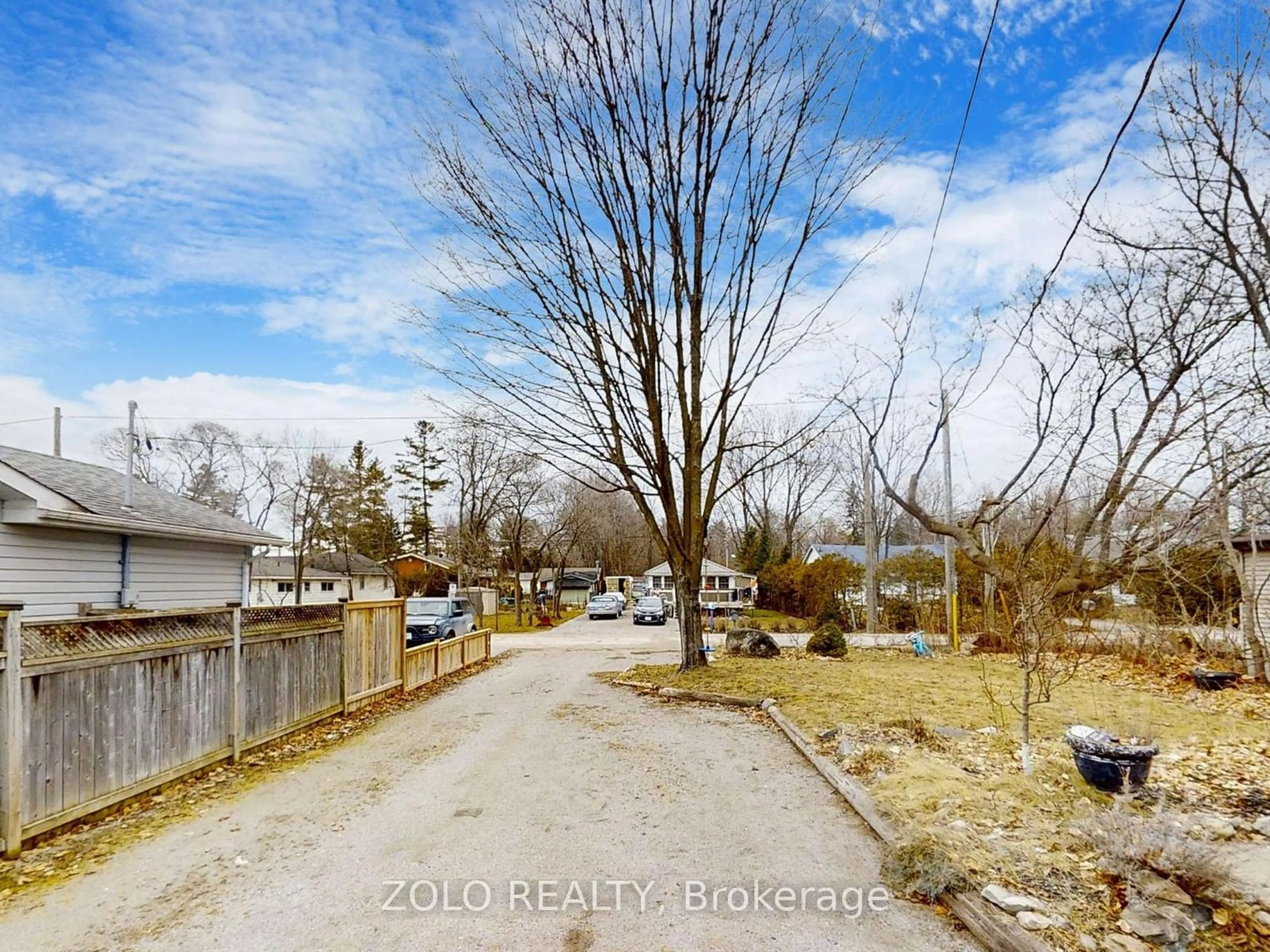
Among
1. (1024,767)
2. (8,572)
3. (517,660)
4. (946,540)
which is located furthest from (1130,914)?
(946,540)

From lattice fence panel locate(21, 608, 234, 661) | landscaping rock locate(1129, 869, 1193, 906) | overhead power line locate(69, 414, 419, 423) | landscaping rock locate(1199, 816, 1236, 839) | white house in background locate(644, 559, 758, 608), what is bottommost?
white house in background locate(644, 559, 758, 608)

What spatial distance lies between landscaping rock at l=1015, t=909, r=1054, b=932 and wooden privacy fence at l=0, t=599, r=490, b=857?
5288 mm

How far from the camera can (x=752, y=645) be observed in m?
15.7

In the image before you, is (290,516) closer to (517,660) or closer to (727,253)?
(517,660)

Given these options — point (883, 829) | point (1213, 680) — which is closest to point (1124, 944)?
Result: point (883, 829)

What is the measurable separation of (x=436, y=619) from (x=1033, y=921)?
1534cm

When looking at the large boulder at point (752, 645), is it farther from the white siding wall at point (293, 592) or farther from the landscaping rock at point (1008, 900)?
the white siding wall at point (293, 592)

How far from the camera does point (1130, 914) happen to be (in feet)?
9.86

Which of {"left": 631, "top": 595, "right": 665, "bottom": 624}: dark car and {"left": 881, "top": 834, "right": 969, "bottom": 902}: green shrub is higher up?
{"left": 881, "top": 834, "right": 969, "bottom": 902}: green shrub

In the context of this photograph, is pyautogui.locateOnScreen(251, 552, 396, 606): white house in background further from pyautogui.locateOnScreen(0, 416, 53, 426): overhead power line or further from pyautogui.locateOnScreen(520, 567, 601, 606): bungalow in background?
pyautogui.locateOnScreen(0, 416, 53, 426): overhead power line

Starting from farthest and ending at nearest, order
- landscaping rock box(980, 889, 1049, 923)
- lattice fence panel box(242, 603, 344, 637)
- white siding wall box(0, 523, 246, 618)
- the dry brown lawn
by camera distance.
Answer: white siding wall box(0, 523, 246, 618)
lattice fence panel box(242, 603, 344, 637)
the dry brown lawn
landscaping rock box(980, 889, 1049, 923)

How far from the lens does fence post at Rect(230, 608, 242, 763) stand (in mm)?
6340

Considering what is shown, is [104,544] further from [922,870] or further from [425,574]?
[425,574]

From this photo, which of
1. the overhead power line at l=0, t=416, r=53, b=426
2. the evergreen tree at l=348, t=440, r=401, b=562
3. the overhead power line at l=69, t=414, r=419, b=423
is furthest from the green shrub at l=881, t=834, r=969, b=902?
the evergreen tree at l=348, t=440, r=401, b=562
